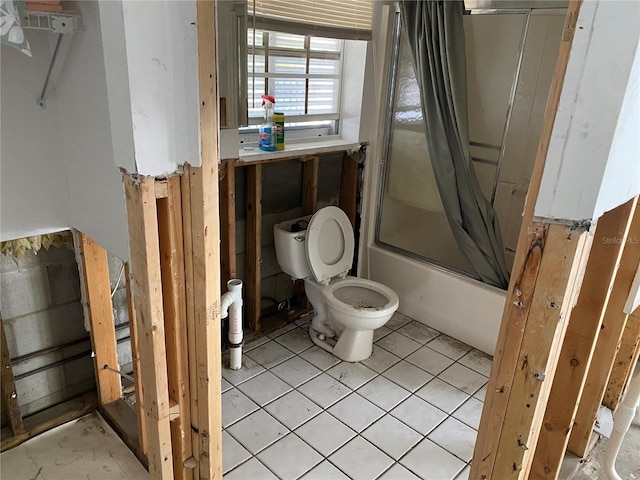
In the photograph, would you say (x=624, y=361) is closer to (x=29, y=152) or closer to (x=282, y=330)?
(x=282, y=330)

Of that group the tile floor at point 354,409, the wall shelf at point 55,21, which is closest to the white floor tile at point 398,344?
the tile floor at point 354,409

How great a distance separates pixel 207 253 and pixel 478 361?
2.02 m

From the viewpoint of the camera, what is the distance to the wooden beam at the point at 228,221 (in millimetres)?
2391

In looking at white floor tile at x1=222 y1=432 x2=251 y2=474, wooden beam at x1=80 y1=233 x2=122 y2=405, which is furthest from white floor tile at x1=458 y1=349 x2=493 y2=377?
wooden beam at x1=80 y1=233 x2=122 y2=405

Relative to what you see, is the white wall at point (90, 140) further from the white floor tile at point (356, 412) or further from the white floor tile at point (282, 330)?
the white floor tile at point (282, 330)

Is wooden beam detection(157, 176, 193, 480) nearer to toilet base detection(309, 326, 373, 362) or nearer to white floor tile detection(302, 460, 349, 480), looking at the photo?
white floor tile detection(302, 460, 349, 480)

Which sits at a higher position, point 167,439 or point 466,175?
point 466,175

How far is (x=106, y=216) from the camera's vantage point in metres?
1.49

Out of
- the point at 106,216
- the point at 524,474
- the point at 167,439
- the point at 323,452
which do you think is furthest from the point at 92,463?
the point at 524,474

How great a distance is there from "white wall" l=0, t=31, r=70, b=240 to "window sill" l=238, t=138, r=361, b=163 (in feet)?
2.99

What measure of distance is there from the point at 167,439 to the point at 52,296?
0.88 meters

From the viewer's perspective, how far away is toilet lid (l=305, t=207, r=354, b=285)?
8.93 feet

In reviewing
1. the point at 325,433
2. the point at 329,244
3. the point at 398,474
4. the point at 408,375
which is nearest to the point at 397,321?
the point at 408,375

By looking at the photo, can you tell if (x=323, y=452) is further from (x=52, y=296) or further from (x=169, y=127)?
(x=169, y=127)
